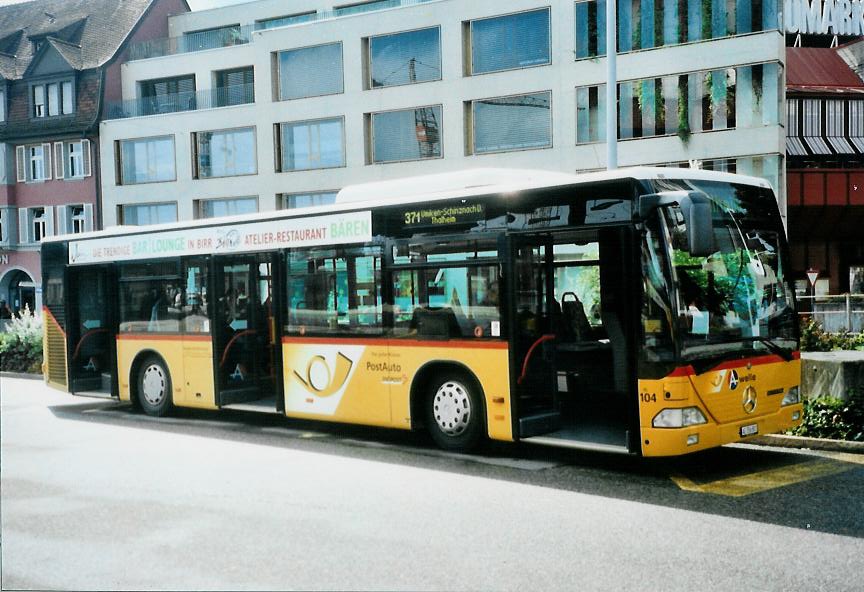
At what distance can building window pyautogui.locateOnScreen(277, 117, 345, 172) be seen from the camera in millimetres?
41562

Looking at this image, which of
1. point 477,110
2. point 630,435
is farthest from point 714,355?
point 477,110

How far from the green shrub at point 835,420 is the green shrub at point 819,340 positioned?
3.22m

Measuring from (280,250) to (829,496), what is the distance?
6.99m

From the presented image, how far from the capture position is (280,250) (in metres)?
12.1

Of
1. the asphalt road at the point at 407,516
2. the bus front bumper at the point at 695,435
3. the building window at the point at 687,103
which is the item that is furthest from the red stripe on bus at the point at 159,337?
the building window at the point at 687,103

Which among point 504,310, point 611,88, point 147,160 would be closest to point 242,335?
point 504,310

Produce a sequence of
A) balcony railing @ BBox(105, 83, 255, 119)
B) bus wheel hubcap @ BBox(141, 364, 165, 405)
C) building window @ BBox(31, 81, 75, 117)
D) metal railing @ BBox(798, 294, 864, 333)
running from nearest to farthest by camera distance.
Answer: bus wheel hubcap @ BBox(141, 364, 165, 405) → metal railing @ BBox(798, 294, 864, 333) → balcony railing @ BBox(105, 83, 255, 119) → building window @ BBox(31, 81, 75, 117)

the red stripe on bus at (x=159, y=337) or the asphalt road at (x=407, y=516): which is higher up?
the red stripe on bus at (x=159, y=337)

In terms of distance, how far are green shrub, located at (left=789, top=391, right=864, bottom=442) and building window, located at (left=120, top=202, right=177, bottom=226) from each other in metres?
39.6

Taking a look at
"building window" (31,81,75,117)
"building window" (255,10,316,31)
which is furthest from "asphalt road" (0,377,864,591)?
"building window" (31,81,75,117)

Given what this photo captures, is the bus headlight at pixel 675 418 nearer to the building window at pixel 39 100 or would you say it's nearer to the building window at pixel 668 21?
the building window at pixel 668 21

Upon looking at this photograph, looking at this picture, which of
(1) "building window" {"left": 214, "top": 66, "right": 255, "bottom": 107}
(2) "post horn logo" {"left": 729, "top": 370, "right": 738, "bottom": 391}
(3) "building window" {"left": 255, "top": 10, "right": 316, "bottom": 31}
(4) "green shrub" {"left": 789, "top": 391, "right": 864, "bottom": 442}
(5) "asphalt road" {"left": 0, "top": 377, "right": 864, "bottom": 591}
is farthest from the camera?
(3) "building window" {"left": 255, "top": 10, "right": 316, "bottom": 31}

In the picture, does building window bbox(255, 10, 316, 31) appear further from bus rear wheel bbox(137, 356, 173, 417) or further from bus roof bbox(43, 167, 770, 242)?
bus roof bbox(43, 167, 770, 242)

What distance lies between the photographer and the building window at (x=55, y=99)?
158ft
